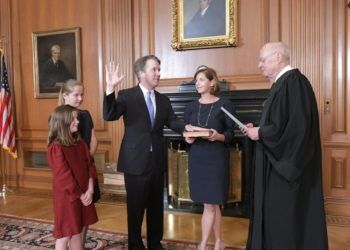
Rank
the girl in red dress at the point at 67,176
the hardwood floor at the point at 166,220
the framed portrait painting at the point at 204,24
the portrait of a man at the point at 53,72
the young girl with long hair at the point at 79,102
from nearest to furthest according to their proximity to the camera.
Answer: the girl in red dress at the point at 67,176, the young girl with long hair at the point at 79,102, the hardwood floor at the point at 166,220, the framed portrait painting at the point at 204,24, the portrait of a man at the point at 53,72

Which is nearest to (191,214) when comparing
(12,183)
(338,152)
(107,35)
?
(338,152)

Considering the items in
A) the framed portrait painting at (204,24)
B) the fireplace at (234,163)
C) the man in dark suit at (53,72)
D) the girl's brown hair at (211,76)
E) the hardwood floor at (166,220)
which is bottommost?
the hardwood floor at (166,220)

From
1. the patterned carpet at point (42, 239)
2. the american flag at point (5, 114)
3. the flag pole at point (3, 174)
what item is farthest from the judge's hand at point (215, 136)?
the american flag at point (5, 114)

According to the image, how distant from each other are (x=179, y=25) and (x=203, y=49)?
0.53 m

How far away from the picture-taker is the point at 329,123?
494cm

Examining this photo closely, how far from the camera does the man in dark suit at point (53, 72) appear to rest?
6465 mm

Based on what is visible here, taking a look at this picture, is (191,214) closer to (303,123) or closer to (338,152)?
(338,152)

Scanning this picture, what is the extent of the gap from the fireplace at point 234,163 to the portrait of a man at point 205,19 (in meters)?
0.97

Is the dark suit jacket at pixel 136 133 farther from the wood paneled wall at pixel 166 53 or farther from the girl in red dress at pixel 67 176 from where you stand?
the wood paneled wall at pixel 166 53

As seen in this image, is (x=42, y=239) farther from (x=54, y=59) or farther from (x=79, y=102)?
(x=54, y=59)

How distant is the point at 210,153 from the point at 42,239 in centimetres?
218

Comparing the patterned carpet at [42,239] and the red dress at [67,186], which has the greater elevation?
the red dress at [67,186]

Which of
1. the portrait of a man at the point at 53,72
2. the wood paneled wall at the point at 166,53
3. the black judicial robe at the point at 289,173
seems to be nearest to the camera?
the black judicial robe at the point at 289,173

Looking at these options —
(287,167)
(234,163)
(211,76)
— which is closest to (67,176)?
(211,76)
